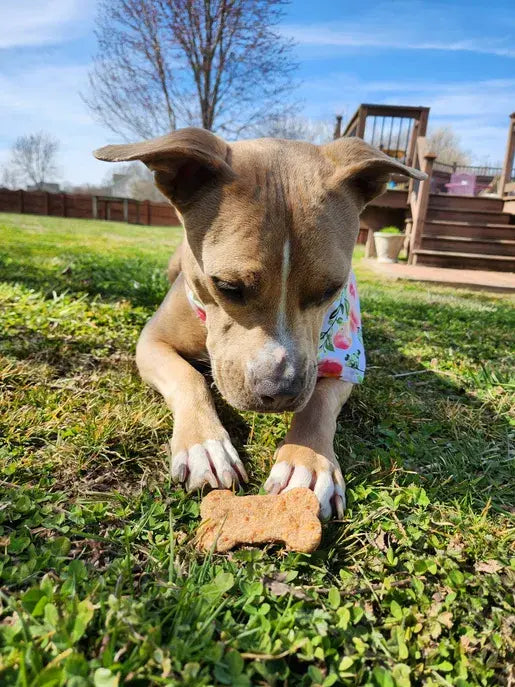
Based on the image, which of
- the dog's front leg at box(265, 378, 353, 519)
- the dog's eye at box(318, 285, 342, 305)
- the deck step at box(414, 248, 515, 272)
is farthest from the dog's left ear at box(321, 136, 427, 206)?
the deck step at box(414, 248, 515, 272)

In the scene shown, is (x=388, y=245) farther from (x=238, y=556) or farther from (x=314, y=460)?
(x=238, y=556)

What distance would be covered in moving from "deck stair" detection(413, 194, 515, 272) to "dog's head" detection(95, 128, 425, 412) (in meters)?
10.8

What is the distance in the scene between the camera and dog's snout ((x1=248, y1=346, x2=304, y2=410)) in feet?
6.68

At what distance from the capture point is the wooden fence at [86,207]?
32.8 m

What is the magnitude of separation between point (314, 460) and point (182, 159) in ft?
4.73

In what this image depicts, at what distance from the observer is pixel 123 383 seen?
9.22 ft

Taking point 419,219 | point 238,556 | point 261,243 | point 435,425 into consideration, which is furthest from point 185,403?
point 419,219

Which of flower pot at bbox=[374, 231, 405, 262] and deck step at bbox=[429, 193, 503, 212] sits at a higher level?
deck step at bbox=[429, 193, 503, 212]

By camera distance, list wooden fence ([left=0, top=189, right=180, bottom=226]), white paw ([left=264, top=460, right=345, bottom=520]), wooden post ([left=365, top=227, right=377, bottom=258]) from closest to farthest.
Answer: white paw ([left=264, top=460, right=345, bottom=520]) → wooden post ([left=365, top=227, right=377, bottom=258]) → wooden fence ([left=0, top=189, right=180, bottom=226])

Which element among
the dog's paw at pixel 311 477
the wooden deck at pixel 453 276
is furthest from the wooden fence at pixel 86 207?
the dog's paw at pixel 311 477

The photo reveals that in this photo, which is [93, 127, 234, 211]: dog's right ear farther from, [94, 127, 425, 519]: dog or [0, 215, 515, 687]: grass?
[0, 215, 515, 687]: grass

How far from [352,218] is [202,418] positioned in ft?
4.12

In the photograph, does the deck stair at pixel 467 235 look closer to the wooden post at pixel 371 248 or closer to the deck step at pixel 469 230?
the deck step at pixel 469 230

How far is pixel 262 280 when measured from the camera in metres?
2.16
